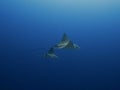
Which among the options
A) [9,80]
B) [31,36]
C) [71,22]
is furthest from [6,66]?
[71,22]

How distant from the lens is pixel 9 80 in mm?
4121

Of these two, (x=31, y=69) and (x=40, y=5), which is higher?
(x=40, y=5)

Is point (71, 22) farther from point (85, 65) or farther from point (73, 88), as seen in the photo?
point (73, 88)

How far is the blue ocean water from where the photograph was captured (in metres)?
3.95

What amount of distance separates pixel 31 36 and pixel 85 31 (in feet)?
2.54

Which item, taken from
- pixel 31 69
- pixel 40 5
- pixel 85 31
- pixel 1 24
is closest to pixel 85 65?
pixel 85 31

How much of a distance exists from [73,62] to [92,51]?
320 mm

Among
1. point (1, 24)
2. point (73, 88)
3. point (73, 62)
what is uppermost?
point (1, 24)

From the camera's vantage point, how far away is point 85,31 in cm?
402

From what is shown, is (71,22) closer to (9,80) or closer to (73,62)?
(73,62)

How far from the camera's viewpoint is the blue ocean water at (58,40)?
395cm

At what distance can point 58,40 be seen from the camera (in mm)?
3990

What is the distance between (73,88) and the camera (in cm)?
416

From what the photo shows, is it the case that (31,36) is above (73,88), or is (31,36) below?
above
